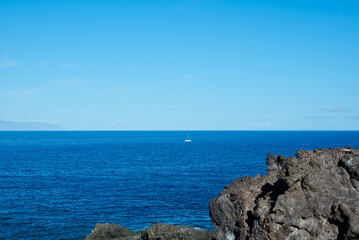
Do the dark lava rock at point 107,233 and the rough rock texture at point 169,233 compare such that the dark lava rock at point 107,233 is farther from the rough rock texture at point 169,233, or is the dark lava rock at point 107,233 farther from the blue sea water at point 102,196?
the blue sea water at point 102,196

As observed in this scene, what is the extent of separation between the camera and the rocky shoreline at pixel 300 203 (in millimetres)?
23172

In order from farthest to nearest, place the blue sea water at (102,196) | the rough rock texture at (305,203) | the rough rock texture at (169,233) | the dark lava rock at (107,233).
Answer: the blue sea water at (102,196) < the dark lava rock at (107,233) < the rough rock texture at (169,233) < the rough rock texture at (305,203)

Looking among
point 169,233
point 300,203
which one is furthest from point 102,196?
point 300,203

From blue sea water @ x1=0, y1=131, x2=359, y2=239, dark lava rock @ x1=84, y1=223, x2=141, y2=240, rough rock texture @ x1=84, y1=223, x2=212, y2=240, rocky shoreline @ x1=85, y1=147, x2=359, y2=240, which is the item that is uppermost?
rocky shoreline @ x1=85, y1=147, x2=359, y2=240

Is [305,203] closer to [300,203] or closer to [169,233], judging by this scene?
[300,203]

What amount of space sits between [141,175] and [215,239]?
63336mm

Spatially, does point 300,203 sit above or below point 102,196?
above

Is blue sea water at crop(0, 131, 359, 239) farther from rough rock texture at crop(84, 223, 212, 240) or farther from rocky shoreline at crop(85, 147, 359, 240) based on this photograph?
rocky shoreline at crop(85, 147, 359, 240)

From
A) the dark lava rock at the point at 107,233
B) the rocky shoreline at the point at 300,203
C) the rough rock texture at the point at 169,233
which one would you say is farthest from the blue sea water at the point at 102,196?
the rocky shoreline at the point at 300,203

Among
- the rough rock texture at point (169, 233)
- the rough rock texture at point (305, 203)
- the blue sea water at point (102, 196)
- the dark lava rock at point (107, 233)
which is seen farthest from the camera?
the blue sea water at point (102, 196)

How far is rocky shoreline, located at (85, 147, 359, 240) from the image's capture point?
2317 cm

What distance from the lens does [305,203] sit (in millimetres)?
23578

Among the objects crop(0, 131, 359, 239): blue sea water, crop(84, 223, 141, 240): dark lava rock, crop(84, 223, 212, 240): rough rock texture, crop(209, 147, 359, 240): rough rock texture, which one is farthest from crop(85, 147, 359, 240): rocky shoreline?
crop(0, 131, 359, 239): blue sea water

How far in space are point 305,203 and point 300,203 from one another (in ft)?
1.41
